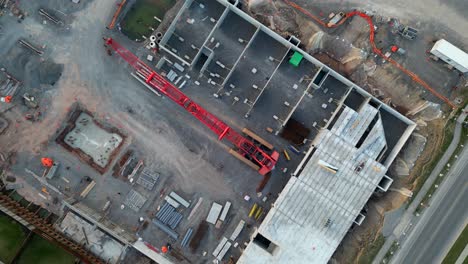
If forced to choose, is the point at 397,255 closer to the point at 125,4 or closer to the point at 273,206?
the point at 273,206

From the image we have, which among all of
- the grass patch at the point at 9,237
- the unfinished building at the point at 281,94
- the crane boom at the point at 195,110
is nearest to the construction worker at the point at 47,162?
the grass patch at the point at 9,237

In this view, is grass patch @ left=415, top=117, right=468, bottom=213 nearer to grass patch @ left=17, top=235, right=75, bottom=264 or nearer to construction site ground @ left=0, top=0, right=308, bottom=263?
construction site ground @ left=0, top=0, right=308, bottom=263

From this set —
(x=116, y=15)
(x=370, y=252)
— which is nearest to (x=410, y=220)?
(x=370, y=252)

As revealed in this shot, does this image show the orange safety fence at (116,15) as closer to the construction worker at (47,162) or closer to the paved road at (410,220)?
the construction worker at (47,162)

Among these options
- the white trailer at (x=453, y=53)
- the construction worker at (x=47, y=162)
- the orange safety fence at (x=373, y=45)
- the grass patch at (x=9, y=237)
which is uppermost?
the white trailer at (x=453, y=53)

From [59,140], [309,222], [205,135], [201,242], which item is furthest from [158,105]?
[309,222]

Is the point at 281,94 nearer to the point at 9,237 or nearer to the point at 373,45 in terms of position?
the point at 373,45
